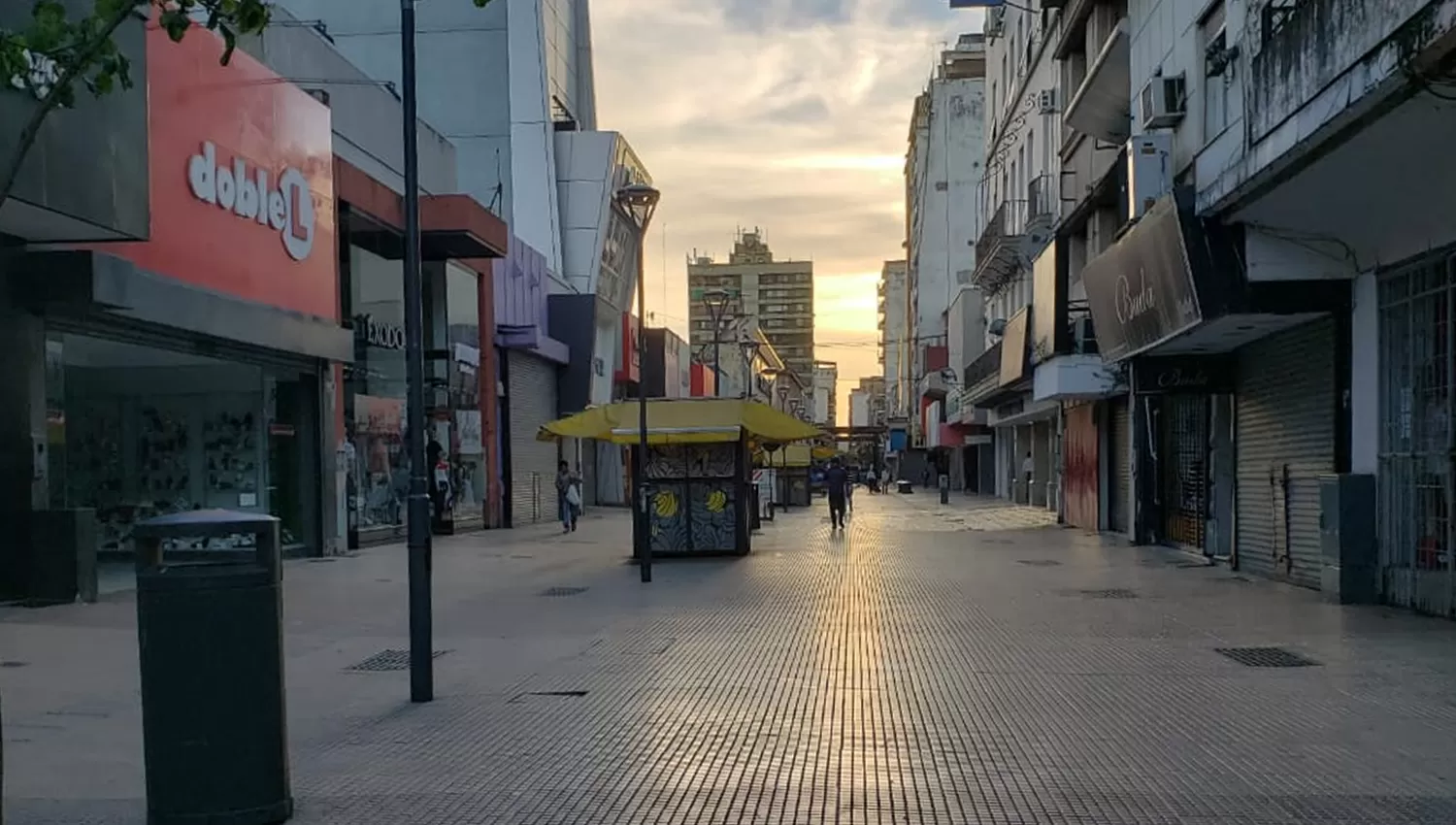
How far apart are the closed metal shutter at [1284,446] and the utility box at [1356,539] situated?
0.98m

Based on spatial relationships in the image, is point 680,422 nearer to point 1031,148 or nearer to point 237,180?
point 237,180

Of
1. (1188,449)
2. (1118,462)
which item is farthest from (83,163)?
(1118,462)

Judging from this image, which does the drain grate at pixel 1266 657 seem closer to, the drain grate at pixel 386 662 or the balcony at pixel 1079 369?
the drain grate at pixel 386 662

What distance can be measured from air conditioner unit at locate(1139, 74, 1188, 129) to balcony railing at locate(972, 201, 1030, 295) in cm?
1585

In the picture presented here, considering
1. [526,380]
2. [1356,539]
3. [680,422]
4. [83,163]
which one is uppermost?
[83,163]

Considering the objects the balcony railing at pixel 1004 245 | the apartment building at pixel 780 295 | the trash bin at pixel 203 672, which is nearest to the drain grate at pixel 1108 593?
the trash bin at pixel 203 672

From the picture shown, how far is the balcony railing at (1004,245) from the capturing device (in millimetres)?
36094

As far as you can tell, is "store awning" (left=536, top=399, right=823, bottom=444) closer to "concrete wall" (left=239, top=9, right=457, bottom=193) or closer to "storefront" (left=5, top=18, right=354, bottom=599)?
"storefront" (left=5, top=18, right=354, bottom=599)

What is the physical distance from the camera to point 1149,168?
18344 mm

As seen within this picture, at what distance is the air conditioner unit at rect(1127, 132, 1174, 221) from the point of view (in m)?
18.2

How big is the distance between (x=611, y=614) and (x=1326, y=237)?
8.47 meters

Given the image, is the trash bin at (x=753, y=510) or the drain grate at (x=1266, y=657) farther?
the trash bin at (x=753, y=510)

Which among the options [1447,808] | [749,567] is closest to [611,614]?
[749,567]

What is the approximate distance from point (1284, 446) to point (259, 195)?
1418cm
